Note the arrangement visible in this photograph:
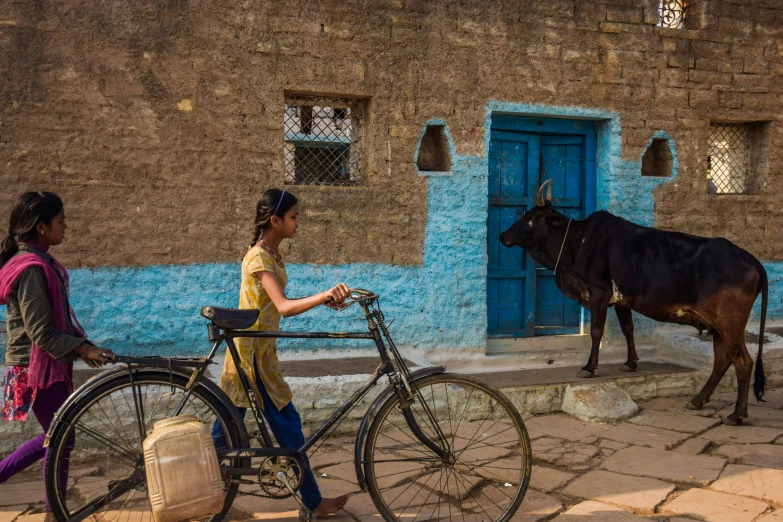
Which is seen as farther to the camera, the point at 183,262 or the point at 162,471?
the point at 183,262

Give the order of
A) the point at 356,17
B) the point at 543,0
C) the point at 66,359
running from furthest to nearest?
the point at 543,0 < the point at 356,17 < the point at 66,359

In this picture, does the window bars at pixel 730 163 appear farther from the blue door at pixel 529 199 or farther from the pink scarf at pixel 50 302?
the pink scarf at pixel 50 302

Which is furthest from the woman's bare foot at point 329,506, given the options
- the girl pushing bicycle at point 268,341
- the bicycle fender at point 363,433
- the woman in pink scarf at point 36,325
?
the woman in pink scarf at point 36,325

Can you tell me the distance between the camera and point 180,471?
110 inches

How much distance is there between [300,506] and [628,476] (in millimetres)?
2037

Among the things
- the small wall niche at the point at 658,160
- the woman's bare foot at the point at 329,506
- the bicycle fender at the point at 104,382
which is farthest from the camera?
the small wall niche at the point at 658,160

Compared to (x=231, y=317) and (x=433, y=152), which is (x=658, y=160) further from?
(x=231, y=317)

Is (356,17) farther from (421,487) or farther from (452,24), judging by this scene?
(421,487)

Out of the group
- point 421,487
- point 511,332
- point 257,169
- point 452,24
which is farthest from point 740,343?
point 257,169

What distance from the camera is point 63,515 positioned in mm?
2949

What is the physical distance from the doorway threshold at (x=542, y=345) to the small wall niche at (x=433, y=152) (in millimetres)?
1697

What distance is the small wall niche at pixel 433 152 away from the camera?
255 inches

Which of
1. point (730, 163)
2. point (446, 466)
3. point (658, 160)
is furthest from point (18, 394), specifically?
point (730, 163)

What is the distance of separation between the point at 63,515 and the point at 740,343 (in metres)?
4.81
